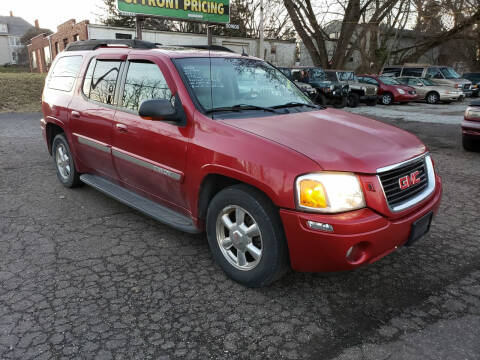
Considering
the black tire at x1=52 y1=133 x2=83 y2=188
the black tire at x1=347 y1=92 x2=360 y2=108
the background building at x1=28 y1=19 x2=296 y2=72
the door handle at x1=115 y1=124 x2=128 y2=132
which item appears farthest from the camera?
the background building at x1=28 y1=19 x2=296 y2=72

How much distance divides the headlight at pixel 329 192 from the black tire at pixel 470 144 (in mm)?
6544

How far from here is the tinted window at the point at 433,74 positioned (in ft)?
71.6

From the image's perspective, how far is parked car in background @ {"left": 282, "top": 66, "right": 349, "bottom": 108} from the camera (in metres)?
17.3

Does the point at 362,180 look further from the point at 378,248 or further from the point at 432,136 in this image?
the point at 432,136

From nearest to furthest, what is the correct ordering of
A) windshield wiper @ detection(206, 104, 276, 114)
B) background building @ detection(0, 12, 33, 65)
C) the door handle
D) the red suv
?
the red suv < windshield wiper @ detection(206, 104, 276, 114) < the door handle < background building @ detection(0, 12, 33, 65)

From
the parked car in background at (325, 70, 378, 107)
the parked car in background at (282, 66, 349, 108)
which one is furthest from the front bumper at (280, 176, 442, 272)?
the parked car in background at (325, 70, 378, 107)

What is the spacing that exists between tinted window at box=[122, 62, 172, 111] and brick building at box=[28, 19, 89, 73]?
25791 millimetres

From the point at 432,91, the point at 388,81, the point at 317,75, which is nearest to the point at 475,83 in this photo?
the point at 432,91

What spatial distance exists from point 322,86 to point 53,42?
2825 cm

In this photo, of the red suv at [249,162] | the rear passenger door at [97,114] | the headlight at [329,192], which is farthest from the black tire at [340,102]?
the headlight at [329,192]

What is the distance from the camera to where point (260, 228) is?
2.75 meters

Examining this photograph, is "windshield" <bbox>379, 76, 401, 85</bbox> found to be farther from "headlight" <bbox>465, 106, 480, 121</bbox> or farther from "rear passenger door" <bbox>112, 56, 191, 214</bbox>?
"rear passenger door" <bbox>112, 56, 191, 214</bbox>

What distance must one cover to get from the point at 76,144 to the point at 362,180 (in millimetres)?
3585

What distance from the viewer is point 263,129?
2920 millimetres
